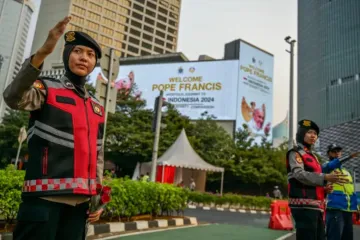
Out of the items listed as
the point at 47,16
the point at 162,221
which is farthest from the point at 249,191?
the point at 47,16

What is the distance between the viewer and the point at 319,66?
69188mm

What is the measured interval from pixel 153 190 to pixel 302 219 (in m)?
4.48

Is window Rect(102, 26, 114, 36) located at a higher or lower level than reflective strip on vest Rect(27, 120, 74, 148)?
higher

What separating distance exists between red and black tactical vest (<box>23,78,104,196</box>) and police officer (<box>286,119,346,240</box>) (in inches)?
75.5

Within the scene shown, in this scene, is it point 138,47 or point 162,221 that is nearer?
point 162,221

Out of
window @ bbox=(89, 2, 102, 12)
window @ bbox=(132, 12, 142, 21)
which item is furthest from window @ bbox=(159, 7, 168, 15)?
window @ bbox=(89, 2, 102, 12)

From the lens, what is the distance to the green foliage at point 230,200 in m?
16.8

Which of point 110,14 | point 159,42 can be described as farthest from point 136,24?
point 159,42

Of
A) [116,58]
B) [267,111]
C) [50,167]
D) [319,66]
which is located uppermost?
[319,66]

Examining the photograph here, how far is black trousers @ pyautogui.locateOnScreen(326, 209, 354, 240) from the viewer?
4.14 m

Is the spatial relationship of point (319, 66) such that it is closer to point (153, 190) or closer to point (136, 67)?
point (136, 67)

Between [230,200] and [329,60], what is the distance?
58.7m

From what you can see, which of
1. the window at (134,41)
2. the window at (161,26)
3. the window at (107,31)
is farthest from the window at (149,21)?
the window at (107,31)

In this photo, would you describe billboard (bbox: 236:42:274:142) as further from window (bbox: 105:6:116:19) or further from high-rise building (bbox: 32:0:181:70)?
window (bbox: 105:6:116:19)
